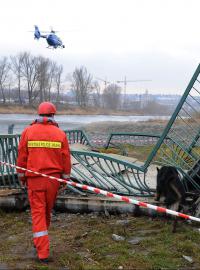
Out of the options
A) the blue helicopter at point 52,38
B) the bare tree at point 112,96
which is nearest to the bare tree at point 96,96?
the bare tree at point 112,96

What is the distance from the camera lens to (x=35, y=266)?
4320 mm

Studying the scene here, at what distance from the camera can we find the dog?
5.37m

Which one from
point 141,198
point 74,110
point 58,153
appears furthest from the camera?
point 74,110

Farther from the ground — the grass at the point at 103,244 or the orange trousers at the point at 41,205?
the orange trousers at the point at 41,205

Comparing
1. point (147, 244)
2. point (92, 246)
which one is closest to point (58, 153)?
point (92, 246)

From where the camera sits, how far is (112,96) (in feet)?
388

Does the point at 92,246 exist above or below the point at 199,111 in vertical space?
below

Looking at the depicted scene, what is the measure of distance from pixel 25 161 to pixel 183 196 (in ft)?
6.47

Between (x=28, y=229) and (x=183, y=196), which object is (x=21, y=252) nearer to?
(x=28, y=229)

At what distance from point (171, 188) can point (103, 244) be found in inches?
46.6

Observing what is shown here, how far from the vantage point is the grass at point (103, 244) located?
4.37 metres

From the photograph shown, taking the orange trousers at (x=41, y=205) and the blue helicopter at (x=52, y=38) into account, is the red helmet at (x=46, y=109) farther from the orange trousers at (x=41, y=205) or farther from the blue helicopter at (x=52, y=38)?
the blue helicopter at (x=52, y=38)

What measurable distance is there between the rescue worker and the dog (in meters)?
1.43

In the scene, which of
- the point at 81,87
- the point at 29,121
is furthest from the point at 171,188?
the point at 81,87
